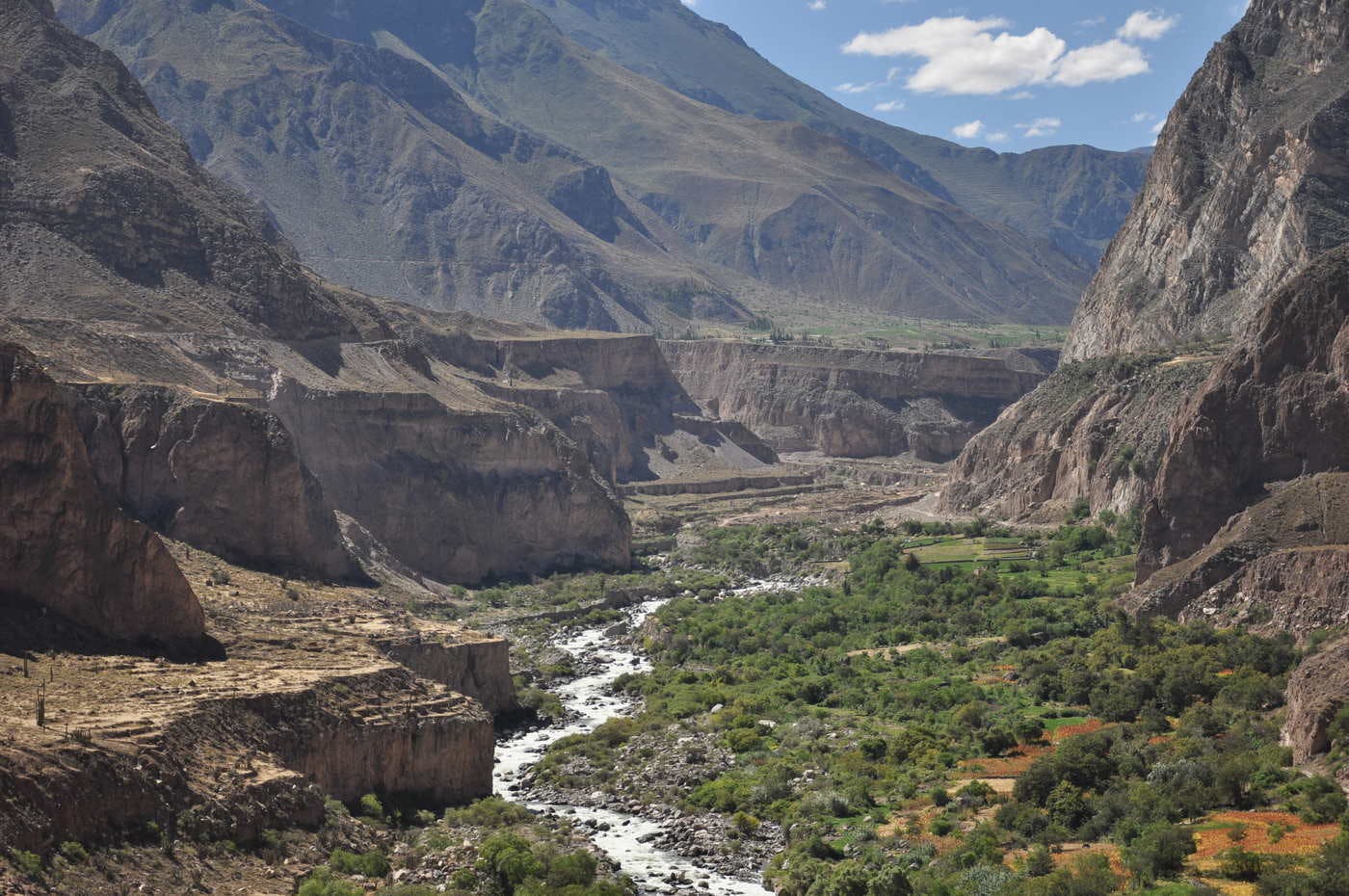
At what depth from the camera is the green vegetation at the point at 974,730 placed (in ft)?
171

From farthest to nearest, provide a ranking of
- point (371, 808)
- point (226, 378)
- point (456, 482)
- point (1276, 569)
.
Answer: point (456, 482) → point (226, 378) → point (1276, 569) → point (371, 808)

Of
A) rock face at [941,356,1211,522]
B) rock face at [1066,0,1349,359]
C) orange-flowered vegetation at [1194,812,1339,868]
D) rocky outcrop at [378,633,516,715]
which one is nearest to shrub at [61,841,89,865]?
rocky outcrop at [378,633,516,715]

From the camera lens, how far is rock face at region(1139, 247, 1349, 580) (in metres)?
80.2

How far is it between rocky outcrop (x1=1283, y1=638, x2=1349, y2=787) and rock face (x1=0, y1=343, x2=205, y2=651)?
123 ft

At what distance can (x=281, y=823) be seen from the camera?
171 ft

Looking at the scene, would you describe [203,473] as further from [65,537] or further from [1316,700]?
[1316,700]

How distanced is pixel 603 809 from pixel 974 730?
616 inches

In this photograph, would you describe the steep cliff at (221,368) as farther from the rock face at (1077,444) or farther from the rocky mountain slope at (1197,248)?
the rocky mountain slope at (1197,248)

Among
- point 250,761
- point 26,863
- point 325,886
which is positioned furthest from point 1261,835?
point 26,863

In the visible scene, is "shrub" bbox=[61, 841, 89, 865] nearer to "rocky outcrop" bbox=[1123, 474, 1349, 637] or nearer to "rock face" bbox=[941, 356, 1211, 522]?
"rocky outcrop" bbox=[1123, 474, 1349, 637]

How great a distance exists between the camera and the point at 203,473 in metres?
84.7

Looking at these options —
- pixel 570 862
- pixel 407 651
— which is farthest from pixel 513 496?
pixel 570 862

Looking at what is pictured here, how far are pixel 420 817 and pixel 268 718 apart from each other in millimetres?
6836

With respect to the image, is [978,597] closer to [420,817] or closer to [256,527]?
[256,527]
